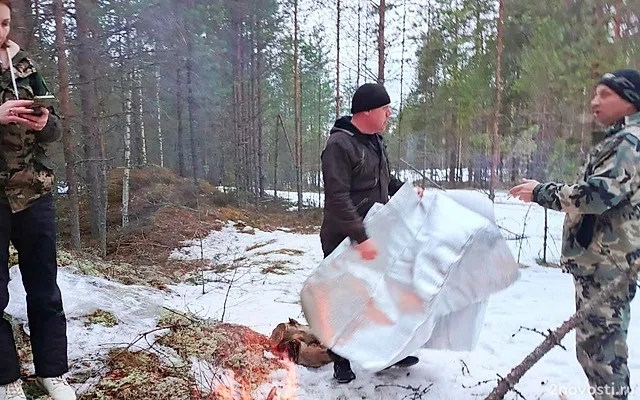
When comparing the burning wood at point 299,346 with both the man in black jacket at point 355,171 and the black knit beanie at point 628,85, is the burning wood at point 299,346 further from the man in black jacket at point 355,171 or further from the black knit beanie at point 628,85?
the black knit beanie at point 628,85

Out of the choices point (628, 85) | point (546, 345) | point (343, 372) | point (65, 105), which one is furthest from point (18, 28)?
point (546, 345)

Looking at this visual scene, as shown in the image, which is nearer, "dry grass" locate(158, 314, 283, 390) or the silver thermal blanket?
the silver thermal blanket

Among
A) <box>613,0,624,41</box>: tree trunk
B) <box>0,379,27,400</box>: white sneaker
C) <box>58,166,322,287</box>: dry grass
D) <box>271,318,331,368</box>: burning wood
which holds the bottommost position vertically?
<box>58,166,322,287</box>: dry grass

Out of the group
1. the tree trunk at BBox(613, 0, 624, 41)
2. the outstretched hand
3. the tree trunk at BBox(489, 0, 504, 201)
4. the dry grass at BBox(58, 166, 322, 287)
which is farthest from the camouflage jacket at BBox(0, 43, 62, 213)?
the tree trunk at BBox(489, 0, 504, 201)

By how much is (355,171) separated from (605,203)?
4.84 ft

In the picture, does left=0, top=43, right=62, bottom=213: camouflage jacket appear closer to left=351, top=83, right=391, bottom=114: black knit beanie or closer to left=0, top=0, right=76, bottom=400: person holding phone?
left=0, top=0, right=76, bottom=400: person holding phone

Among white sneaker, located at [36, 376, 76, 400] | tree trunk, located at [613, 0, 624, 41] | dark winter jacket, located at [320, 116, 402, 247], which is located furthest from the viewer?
tree trunk, located at [613, 0, 624, 41]

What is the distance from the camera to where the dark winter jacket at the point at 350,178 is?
2.85m

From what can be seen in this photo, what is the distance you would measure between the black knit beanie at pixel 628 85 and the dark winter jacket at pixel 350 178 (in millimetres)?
1461

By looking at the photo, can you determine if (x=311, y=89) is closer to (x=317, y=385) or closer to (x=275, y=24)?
(x=275, y=24)

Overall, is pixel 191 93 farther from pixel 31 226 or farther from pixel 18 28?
pixel 31 226

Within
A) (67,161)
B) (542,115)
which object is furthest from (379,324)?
(542,115)

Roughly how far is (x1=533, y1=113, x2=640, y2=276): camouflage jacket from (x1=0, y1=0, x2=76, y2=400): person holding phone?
2.65m

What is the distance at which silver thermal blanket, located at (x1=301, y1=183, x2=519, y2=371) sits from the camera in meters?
2.49
